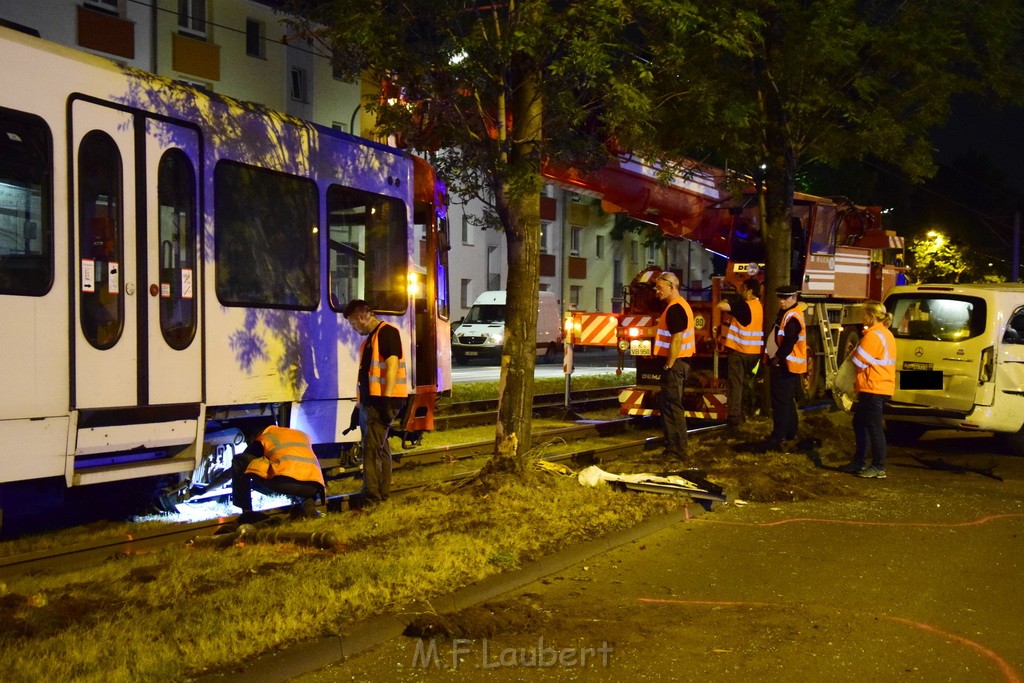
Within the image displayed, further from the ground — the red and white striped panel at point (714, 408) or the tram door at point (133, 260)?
the tram door at point (133, 260)

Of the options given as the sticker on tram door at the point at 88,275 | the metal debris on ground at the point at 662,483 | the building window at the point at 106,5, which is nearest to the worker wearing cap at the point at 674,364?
the metal debris on ground at the point at 662,483

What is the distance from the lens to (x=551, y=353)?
37.2m

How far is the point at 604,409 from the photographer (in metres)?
17.6

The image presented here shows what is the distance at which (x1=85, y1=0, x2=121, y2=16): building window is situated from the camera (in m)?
27.7

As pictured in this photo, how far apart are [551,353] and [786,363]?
26.0m

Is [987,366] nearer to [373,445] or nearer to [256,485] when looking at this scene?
[373,445]

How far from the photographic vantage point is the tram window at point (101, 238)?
6789mm

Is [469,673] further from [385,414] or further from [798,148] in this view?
[798,148]

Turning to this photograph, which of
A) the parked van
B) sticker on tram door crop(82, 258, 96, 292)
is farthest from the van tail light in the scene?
the parked van

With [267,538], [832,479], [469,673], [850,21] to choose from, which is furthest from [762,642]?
[850,21]

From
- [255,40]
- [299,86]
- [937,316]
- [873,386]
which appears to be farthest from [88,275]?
[299,86]

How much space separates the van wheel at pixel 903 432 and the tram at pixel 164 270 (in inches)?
291

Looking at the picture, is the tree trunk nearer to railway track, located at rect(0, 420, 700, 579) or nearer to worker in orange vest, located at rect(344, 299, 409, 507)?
railway track, located at rect(0, 420, 700, 579)

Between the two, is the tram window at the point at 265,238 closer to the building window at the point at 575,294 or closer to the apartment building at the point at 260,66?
the apartment building at the point at 260,66
